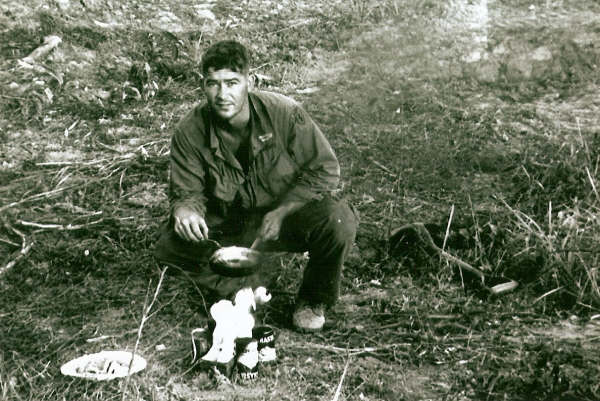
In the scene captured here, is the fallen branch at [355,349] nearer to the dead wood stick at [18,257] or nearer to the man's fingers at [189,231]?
the man's fingers at [189,231]

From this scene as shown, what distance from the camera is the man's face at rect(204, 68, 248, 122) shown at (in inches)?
132

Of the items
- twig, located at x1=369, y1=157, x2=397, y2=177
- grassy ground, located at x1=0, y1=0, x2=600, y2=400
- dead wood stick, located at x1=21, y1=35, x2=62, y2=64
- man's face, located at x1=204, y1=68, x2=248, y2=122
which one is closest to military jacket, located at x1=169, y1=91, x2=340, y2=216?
man's face, located at x1=204, y1=68, x2=248, y2=122

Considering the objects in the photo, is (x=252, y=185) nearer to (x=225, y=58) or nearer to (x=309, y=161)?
(x=309, y=161)

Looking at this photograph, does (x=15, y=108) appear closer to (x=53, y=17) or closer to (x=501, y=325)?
(x=53, y=17)

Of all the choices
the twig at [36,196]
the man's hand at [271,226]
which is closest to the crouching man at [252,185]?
the man's hand at [271,226]

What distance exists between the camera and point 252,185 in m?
3.50

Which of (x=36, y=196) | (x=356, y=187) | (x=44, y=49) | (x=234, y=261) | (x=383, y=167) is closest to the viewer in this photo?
(x=234, y=261)

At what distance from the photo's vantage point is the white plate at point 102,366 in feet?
9.40

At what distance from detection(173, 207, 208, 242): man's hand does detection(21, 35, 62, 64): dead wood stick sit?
11.9 ft

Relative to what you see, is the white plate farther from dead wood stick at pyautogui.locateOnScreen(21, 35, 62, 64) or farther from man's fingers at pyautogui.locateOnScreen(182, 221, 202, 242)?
dead wood stick at pyautogui.locateOnScreen(21, 35, 62, 64)

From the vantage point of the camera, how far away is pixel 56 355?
10.5ft

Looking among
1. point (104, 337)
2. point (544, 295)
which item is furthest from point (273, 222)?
point (544, 295)

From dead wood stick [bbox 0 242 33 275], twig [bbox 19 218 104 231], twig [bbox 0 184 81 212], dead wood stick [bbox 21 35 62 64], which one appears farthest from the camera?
dead wood stick [bbox 21 35 62 64]

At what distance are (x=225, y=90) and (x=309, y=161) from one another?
0.52m
